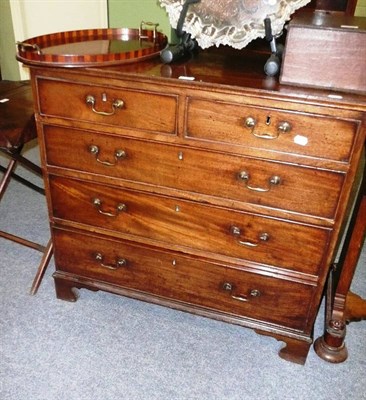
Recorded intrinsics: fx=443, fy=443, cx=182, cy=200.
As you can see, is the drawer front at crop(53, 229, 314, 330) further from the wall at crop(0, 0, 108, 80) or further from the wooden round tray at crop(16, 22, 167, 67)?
the wall at crop(0, 0, 108, 80)

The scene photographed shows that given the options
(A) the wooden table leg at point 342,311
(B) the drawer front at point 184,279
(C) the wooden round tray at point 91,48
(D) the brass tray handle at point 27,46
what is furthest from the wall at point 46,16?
(A) the wooden table leg at point 342,311

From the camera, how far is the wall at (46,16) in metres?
2.69

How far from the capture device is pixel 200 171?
1352mm

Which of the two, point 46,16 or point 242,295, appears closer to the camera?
point 242,295

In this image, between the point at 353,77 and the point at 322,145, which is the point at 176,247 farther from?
the point at 353,77

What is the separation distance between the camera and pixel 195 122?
4.17 feet

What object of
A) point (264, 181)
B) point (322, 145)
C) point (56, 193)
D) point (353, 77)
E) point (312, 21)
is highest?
point (312, 21)

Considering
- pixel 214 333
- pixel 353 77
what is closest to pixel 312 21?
pixel 353 77

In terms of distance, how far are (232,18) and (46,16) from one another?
6.33 feet

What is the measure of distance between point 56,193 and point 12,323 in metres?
0.55

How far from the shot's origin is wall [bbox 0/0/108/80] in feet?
8.81

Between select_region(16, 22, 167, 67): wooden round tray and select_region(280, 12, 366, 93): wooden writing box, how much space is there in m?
0.48

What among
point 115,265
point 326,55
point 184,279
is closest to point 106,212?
point 115,265

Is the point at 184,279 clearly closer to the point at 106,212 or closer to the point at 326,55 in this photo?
the point at 106,212
